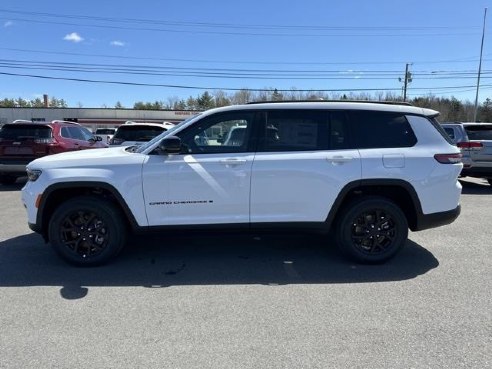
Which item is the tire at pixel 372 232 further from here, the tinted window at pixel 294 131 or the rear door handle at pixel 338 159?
the tinted window at pixel 294 131

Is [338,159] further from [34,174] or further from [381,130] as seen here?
[34,174]

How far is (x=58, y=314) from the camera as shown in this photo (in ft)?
12.7

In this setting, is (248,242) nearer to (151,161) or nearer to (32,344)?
(151,161)

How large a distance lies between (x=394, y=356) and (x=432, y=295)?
1357mm

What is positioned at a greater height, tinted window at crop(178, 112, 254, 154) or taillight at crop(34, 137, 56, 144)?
tinted window at crop(178, 112, 254, 154)

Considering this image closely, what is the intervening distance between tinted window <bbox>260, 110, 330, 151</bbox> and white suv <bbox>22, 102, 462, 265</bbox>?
1cm

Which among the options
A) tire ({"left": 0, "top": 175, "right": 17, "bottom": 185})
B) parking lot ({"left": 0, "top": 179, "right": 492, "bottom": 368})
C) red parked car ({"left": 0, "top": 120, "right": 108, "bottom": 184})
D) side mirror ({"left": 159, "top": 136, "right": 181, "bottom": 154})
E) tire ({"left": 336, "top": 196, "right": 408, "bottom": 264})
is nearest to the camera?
parking lot ({"left": 0, "top": 179, "right": 492, "bottom": 368})

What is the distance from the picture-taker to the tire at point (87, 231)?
498cm

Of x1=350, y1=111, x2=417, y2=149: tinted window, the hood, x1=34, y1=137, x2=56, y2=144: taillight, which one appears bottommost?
x1=34, y1=137, x2=56, y2=144: taillight

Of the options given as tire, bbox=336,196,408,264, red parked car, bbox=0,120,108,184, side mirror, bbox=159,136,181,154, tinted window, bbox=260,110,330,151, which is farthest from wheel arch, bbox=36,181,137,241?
red parked car, bbox=0,120,108,184

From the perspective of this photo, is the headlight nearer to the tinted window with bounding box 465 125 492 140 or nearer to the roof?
the roof

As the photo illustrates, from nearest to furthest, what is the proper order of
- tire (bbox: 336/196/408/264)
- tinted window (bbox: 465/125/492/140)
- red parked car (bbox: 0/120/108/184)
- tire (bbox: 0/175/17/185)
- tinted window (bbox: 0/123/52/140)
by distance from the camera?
tire (bbox: 336/196/408/264)
red parked car (bbox: 0/120/108/184)
tinted window (bbox: 0/123/52/140)
tinted window (bbox: 465/125/492/140)
tire (bbox: 0/175/17/185)

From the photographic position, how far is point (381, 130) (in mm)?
5203

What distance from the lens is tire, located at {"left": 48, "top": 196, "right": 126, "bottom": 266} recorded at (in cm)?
498
